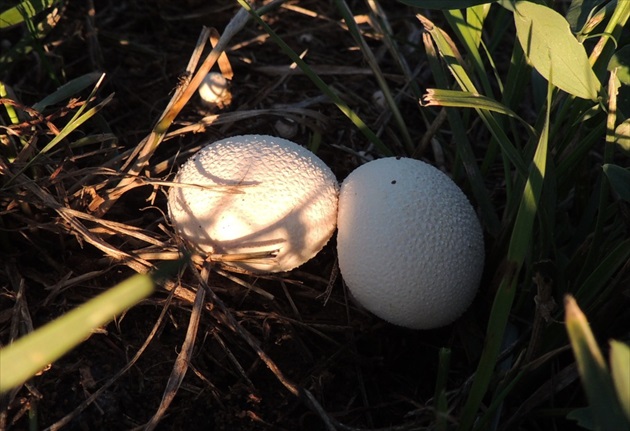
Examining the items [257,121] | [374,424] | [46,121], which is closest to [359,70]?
[257,121]

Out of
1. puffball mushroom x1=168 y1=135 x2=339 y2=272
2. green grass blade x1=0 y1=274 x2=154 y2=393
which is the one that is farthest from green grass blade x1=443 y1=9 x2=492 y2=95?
green grass blade x1=0 y1=274 x2=154 y2=393

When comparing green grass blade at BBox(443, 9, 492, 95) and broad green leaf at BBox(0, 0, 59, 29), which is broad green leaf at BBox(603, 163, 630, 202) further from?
broad green leaf at BBox(0, 0, 59, 29)

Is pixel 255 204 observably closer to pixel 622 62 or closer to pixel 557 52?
pixel 557 52

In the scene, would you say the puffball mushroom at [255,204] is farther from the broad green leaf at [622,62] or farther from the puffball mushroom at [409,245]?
the broad green leaf at [622,62]

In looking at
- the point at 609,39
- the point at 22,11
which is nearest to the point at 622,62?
the point at 609,39

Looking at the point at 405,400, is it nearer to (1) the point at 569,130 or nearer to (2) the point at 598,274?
(2) the point at 598,274

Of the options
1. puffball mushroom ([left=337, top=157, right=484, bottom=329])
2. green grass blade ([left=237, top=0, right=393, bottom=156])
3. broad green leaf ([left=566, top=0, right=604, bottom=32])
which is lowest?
puffball mushroom ([left=337, top=157, right=484, bottom=329])

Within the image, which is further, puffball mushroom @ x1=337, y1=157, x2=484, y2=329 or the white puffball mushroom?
the white puffball mushroom

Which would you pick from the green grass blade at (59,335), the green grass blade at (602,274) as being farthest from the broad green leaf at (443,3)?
the green grass blade at (59,335)
